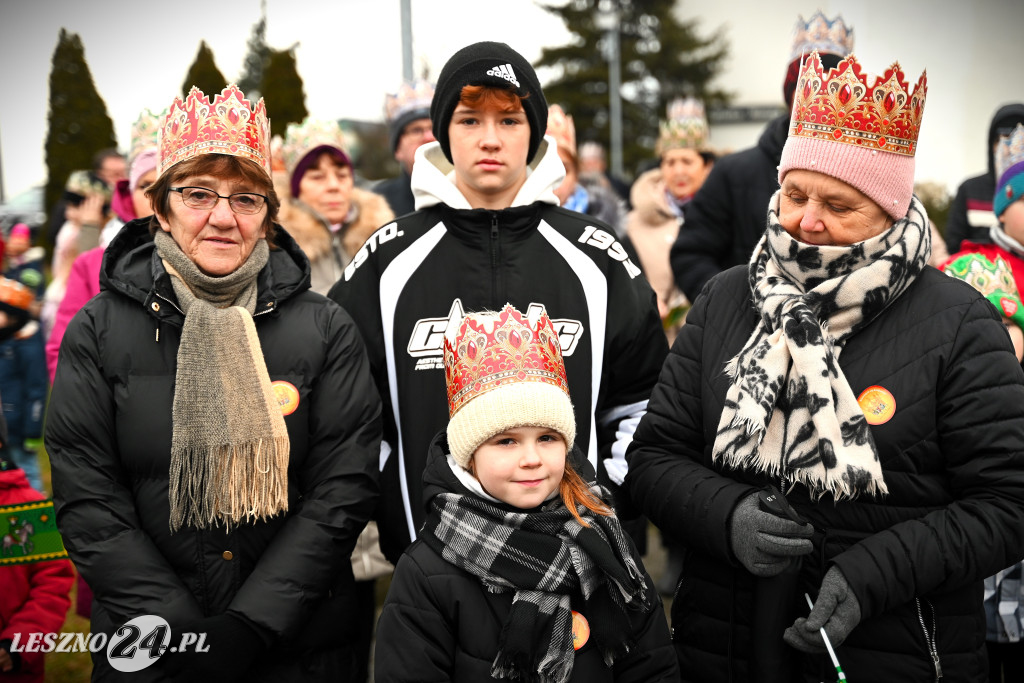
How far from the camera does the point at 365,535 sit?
4.17 m

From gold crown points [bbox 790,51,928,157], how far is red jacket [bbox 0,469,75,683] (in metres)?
2.92

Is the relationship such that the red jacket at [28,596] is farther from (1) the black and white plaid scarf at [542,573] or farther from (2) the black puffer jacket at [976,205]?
(2) the black puffer jacket at [976,205]

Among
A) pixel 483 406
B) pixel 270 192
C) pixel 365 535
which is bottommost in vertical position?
pixel 365 535

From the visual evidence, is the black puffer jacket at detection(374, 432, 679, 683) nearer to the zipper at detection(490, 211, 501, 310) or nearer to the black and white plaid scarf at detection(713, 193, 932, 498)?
the black and white plaid scarf at detection(713, 193, 932, 498)

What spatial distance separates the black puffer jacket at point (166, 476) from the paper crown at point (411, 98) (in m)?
3.53

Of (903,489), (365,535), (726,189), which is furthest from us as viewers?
(726,189)

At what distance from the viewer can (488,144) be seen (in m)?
3.38

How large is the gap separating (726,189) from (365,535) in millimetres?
2640

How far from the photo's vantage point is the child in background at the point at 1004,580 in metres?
3.41

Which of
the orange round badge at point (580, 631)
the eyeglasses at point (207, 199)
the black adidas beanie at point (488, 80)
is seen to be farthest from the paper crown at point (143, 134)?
the orange round badge at point (580, 631)

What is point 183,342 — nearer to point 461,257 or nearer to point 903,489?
point 461,257

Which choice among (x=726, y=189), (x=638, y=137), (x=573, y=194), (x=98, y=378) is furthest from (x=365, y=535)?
(x=638, y=137)

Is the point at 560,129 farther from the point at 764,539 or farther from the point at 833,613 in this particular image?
the point at 833,613

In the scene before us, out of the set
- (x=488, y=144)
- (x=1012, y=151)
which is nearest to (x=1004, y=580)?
(x=1012, y=151)
